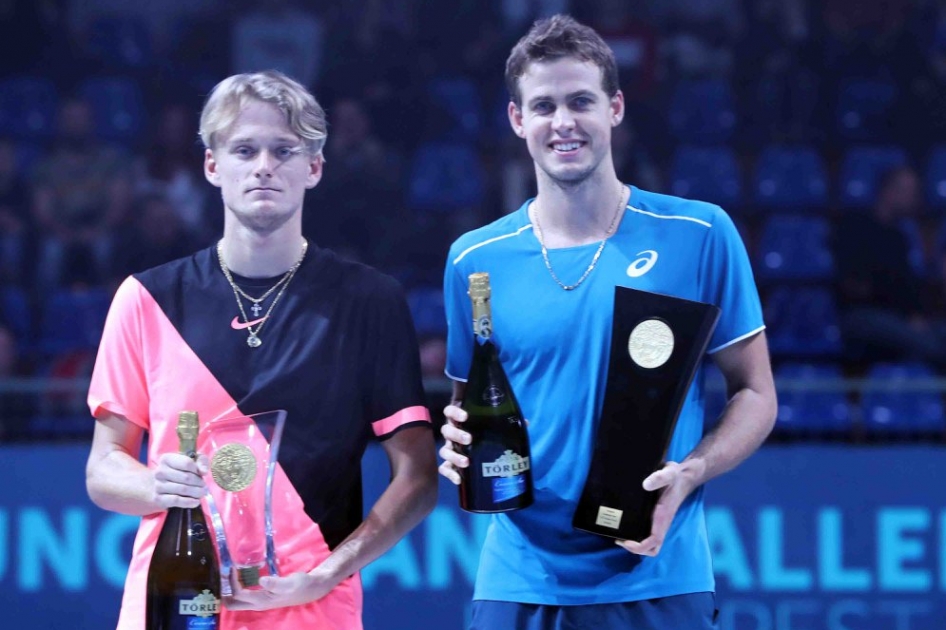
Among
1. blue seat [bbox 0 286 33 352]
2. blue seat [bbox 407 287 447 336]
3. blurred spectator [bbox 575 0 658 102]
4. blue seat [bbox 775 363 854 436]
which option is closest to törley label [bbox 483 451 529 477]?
blue seat [bbox 775 363 854 436]

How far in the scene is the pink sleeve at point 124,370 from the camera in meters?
2.80

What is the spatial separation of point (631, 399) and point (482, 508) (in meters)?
0.38

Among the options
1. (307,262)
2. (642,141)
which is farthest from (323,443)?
(642,141)

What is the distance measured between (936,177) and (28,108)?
570cm

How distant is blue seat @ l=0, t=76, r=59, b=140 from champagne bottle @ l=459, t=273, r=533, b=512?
20.3 ft

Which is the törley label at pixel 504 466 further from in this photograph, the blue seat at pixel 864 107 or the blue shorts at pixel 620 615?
the blue seat at pixel 864 107

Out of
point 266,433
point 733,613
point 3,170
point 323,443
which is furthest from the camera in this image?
point 3,170

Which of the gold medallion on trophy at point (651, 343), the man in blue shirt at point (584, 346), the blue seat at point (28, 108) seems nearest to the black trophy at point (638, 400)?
the gold medallion on trophy at point (651, 343)

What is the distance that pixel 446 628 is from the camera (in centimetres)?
523

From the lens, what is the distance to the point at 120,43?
8953mm

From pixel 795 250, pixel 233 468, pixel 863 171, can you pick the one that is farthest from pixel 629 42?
pixel 233 468

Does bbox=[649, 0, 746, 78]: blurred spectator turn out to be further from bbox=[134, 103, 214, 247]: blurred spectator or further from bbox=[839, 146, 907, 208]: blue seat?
bbox=[134, 103, 214, 247]: blurred spectator

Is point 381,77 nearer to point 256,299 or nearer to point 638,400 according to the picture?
point 256,299

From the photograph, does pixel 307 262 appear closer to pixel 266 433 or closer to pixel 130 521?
pixel 266 433
